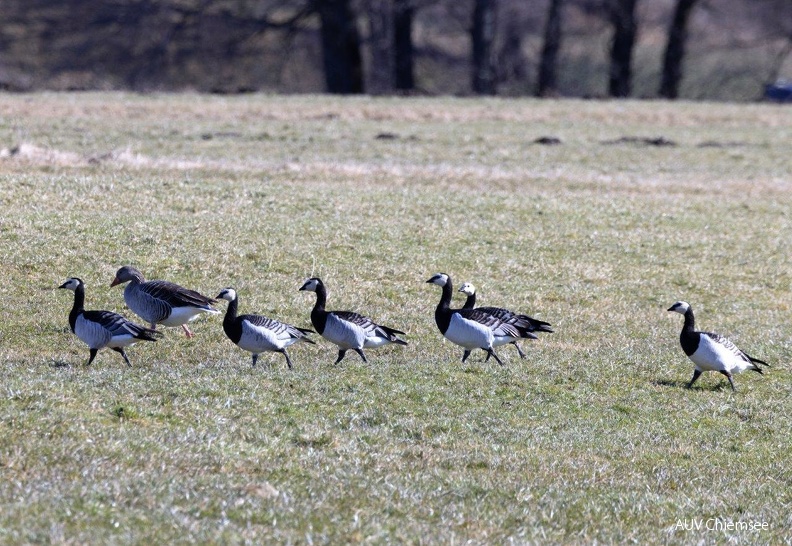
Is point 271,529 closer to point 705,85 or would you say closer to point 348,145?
point 348,145

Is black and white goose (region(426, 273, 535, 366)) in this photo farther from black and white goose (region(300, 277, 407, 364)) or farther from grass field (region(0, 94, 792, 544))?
black and white goose (region(300, 277, 407, 364))

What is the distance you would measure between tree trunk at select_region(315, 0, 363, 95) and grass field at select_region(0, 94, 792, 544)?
17.6 metres

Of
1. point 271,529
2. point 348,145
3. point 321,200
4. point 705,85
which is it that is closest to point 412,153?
point 348,145

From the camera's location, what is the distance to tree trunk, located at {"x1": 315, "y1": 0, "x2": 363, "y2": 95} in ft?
204

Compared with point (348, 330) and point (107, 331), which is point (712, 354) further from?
point (107, 331)

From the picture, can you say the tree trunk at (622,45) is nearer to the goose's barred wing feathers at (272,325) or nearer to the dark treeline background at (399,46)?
the dark treeline background at (399,46)

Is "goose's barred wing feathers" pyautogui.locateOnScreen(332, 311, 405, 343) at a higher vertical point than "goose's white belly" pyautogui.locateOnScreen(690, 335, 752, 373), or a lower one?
higher

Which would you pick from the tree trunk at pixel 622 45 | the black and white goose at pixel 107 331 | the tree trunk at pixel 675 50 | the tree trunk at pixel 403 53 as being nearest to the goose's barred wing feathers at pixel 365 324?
the black and white goose at pixel 107 331

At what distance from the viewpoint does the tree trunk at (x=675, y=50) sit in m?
71.6

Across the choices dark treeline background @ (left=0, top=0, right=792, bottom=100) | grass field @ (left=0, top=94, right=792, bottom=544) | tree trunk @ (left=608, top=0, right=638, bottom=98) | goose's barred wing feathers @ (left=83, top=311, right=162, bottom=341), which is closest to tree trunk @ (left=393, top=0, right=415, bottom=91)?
dark treeline background @ (left=0, top=0, right=792, bottom=100)

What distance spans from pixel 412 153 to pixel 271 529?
31351mm

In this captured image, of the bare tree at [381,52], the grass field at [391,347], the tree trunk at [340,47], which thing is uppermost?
the grass field at [391,347]

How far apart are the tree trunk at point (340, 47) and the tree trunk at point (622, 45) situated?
1687cm

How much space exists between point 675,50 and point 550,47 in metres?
8.01
